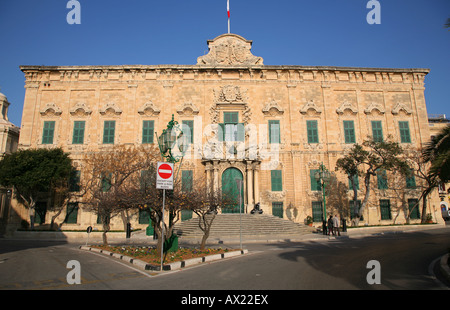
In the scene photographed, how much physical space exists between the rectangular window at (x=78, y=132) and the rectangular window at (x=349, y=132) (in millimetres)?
24946

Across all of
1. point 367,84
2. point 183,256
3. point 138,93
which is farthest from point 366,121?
point 183,256

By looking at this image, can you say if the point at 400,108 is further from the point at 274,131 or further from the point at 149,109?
the point at 149,109

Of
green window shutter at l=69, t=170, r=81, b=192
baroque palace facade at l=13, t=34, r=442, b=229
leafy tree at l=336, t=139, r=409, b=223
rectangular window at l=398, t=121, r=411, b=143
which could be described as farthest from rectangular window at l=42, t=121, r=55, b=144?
rectangular window at l=398, t=121, r=411, b=143

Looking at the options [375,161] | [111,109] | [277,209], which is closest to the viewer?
[375,161]

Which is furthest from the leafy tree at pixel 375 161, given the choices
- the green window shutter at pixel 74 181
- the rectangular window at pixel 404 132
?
the green window shutter at pixel 74 181

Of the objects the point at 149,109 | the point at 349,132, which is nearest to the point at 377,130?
the point at 349,132

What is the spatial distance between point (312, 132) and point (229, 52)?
11335mm

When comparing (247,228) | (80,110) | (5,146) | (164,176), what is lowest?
(247,228)

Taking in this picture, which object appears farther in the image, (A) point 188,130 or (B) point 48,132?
(B) point 48,132

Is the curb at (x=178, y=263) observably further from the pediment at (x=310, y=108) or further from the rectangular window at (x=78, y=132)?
the pediment at (x=310, y=108)

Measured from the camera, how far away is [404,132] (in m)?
28.0

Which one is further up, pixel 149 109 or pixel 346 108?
pixel 346 108
